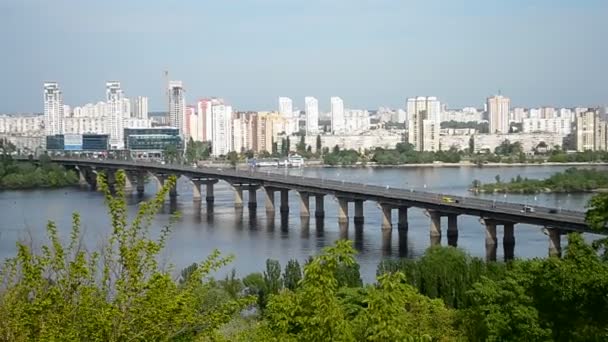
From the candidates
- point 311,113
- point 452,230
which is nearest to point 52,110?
point 311,113

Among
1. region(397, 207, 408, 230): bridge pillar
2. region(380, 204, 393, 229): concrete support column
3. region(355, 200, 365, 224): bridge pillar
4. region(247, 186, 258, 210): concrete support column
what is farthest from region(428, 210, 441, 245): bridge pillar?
region(247, 186, 258, 210): concrete support column

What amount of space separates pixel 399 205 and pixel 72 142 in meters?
28.6

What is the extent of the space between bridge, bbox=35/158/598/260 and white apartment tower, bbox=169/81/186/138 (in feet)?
83.5

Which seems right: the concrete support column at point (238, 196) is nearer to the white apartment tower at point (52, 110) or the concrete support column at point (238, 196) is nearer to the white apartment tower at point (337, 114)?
the white apartment tower at point (52, 110)

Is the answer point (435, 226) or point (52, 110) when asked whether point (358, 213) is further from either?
point (52, 110)

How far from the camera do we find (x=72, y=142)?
4038 cm

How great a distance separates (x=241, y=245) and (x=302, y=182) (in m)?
4.98

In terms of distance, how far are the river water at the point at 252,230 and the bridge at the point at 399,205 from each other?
0.20 metres

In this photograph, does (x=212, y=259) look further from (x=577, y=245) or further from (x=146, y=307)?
(x=577, y=245)

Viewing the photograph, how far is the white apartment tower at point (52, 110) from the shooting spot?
4862cm

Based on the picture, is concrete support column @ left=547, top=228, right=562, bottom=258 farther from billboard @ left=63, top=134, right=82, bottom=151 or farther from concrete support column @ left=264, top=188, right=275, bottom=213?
billboard @ left=63, top=134, right=82, bottom=151

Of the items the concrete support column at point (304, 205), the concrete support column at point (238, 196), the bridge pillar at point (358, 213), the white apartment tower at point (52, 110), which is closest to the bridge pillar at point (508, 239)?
the bridge pillar at point (358, 213)

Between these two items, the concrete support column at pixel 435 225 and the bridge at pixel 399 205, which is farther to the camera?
the concrete support column at pixel 435 225

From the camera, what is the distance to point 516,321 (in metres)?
4.30
